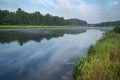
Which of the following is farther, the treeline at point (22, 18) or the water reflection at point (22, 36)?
the treeline at point (22, 18)

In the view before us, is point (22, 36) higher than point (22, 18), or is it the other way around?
point (22, 18)

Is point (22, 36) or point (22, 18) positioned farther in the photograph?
point (22, 18)

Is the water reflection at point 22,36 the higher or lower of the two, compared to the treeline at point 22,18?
lower

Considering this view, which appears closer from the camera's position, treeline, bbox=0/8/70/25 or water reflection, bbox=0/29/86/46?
water reflection, bbox=0/29/86/46

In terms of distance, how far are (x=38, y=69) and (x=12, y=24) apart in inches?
4294

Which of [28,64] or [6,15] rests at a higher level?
[6,15]

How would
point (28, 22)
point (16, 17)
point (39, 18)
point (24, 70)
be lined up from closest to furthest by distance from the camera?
point (24, 70), point (16, 17), point (28, 22), point (39, 18)

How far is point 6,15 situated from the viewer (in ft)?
389

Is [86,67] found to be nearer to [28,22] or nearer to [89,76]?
[89,76]

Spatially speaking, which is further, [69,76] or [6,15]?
[6,15]

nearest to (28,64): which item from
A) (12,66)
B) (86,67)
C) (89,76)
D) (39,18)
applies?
(12,66)

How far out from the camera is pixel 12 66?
16.2 meters

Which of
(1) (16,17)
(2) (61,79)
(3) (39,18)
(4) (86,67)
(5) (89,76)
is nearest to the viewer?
(5) (89,76)

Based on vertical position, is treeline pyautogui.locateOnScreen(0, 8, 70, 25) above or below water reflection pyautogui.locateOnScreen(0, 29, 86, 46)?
above
